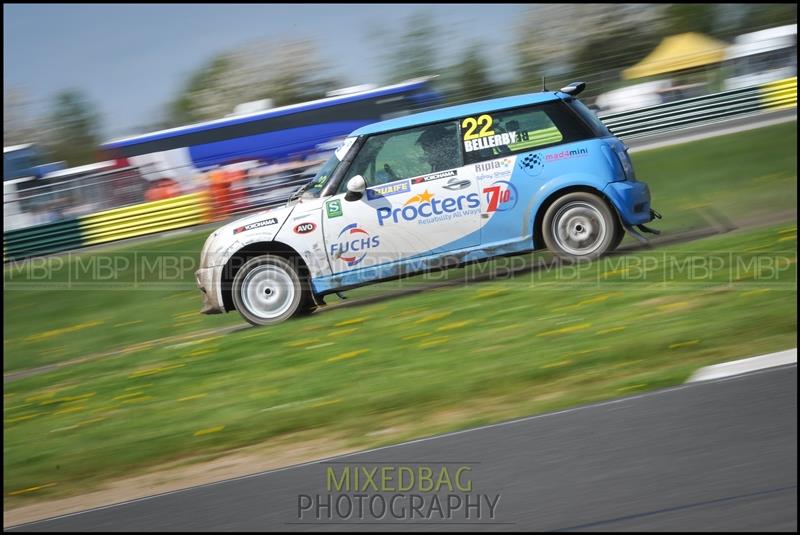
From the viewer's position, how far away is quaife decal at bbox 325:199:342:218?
28.1 feet

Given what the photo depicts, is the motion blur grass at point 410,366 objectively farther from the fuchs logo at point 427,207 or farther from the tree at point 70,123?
the tree at point 70,123

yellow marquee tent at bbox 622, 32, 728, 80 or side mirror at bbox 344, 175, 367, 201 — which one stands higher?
yellow marquee tent at bbox 622, 32, 728, 80

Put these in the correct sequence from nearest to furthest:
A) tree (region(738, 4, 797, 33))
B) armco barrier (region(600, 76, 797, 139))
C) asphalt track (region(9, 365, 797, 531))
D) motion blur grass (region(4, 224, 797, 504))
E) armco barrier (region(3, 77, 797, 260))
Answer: asphalt track (region(9, 365, 797, 531)) < motion blur grass (region(4, 224, 797, 504)) < armco barrier (region(600, 76, 797, 139)) < armco barrier (region(3, 77, 797, 260)) < tree (region(738, 4, 797, 33))

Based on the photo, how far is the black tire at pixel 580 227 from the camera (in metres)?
8.73

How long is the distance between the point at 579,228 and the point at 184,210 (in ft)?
38.5

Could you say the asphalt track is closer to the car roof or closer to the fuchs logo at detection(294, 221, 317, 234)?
the fuchs logo at detection(294, 221, 317, 234)

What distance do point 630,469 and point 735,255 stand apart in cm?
510

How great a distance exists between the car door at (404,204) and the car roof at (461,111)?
0.24 feet

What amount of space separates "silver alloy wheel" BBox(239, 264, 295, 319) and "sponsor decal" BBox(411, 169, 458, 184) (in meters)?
1.61

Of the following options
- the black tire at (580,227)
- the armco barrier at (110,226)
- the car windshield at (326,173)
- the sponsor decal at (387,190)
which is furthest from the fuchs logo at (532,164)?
the armco barrier at (110,226)

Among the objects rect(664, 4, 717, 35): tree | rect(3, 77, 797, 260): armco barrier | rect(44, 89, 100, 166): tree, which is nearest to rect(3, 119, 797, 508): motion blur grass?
rect(3, 77, 797, 260): armco barrier

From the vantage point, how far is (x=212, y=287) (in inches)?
341

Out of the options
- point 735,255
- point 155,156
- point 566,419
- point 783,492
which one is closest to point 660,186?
point 735,255

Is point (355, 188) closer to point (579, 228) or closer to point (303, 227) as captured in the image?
point (303, 227)
